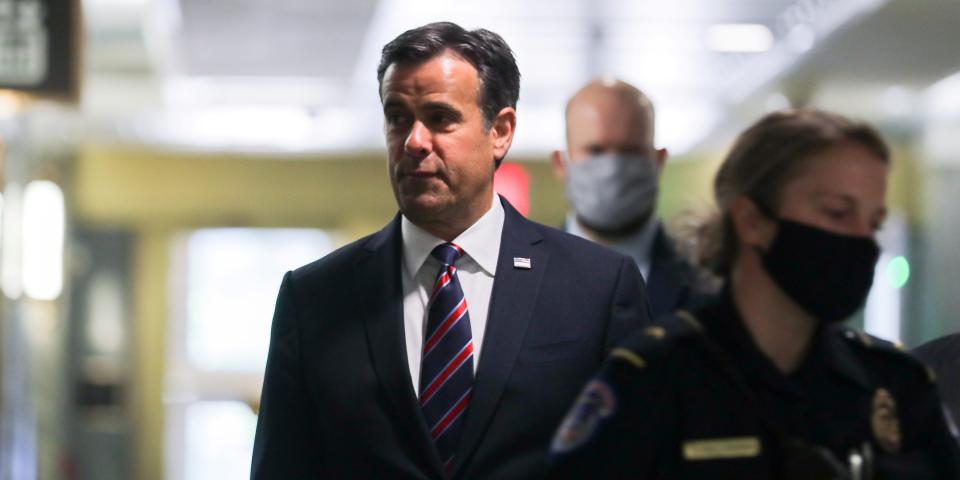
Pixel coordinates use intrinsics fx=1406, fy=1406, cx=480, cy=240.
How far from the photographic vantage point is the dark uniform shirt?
166 centimetres

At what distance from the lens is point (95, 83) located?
1010 centimetres

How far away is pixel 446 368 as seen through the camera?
6.57ft

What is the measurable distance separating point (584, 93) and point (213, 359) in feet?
35.2

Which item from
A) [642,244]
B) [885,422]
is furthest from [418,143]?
[642,244]

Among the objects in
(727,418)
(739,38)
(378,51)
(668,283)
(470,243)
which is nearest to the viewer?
(727,418)

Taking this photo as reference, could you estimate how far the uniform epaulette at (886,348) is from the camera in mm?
1778

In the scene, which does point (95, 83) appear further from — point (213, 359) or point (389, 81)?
point (389, 81)

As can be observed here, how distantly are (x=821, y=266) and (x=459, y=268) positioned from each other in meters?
0.61

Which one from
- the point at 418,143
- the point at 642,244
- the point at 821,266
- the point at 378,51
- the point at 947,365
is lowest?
the point at 947,365

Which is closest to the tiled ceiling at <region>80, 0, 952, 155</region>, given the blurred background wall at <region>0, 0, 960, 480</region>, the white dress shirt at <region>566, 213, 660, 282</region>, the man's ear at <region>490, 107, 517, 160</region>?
the blurred background wall at <region>0, 0, 960, 480</region>

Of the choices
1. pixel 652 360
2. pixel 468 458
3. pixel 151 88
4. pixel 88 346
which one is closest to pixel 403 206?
pixel 468 458

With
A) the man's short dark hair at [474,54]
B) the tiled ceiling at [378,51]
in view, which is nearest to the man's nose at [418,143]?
the man's short dark hair at [474,54]

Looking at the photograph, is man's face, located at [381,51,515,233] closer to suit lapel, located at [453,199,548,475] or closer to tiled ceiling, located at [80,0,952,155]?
suit lapel, located at [453,199,548,475]

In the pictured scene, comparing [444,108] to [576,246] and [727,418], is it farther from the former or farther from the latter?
[727,418]
